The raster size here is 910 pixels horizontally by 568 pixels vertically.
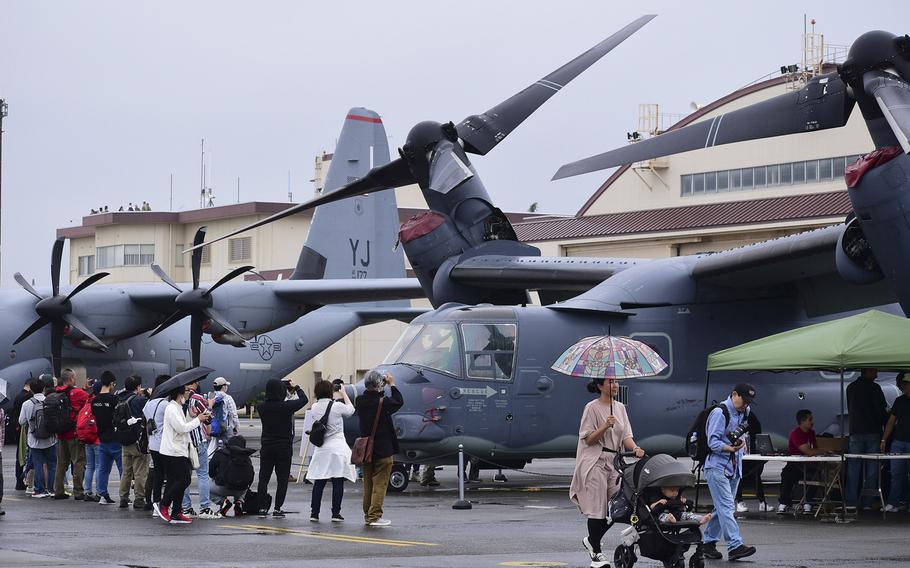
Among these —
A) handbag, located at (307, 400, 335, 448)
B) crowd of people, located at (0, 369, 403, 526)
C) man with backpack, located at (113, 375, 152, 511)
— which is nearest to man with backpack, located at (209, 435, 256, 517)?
crowd of people, located at (0, 369, 403, 526)

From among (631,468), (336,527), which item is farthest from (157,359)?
(631,468)

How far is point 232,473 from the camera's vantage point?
1463cm

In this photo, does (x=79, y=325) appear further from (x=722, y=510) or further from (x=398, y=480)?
(x=722, y=510)

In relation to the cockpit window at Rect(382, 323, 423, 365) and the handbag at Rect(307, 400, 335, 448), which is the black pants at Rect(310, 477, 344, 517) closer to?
the handbag at Rect(307, 400, 335, 448)

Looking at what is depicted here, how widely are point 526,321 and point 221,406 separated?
461 centimetres

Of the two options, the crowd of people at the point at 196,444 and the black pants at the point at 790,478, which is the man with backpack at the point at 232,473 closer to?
the crowd of people at the point at 196,444

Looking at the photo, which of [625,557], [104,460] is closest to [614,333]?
[104,460]

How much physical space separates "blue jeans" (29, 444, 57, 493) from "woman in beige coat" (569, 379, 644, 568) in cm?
1016

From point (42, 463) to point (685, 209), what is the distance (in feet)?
110

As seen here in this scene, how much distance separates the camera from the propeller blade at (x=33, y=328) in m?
28.0

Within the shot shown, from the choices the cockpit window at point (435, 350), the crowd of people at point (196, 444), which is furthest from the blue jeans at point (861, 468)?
the crowd of people at point (196, 444)

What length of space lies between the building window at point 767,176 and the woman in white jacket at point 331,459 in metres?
32.5

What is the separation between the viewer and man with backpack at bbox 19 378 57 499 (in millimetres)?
17094

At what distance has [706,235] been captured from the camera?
44656 millimetres
